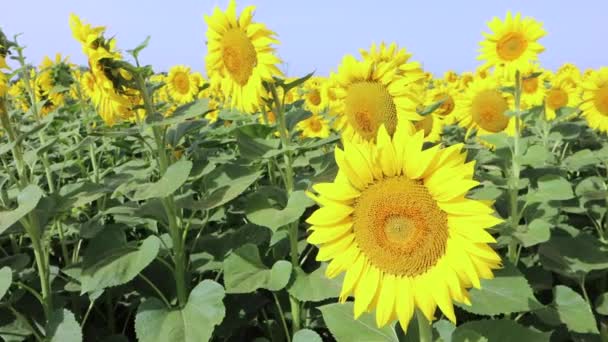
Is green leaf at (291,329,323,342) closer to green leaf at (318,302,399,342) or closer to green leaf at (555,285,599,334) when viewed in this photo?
green leaf at (318,302,399,342)

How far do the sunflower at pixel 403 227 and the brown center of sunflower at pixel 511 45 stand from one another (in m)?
2.62

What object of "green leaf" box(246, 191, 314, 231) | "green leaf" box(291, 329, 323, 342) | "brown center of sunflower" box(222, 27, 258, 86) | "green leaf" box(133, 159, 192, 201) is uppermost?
"brown center of sunflower" box(222, 27, 258, 86)

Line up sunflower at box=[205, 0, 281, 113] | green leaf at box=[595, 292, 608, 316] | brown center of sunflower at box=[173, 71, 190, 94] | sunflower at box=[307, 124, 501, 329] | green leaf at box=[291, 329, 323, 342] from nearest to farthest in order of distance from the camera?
sunflower at box=[307, 124, 501, 329]
green leaf at box=[291, 329, 323, 342]
sunflower at box=[205, 0, 281, 113]
green leaf at box=[595, 292, 608, 316]
brown center of sunflower at box=[173, 71, 190, 94]

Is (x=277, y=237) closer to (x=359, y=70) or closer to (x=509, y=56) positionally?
(x=359, y=70)

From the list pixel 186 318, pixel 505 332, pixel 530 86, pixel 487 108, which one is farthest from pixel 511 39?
pixel 186 318

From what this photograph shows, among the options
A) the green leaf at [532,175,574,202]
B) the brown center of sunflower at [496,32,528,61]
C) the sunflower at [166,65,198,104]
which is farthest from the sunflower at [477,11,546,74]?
the sunflower at [166,65,198,104]

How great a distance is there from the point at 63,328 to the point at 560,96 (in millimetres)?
5475

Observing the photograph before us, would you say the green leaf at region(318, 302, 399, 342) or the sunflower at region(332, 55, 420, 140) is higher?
the sunflower at region(332, 55, 420, 140)

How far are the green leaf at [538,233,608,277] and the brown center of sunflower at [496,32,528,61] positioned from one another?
148 cm

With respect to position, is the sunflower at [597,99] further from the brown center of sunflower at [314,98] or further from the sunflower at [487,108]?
the brown center of sunflower at [314,98]

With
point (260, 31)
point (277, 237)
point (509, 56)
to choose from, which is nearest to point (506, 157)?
point (509, 56)

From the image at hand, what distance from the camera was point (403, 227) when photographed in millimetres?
1512

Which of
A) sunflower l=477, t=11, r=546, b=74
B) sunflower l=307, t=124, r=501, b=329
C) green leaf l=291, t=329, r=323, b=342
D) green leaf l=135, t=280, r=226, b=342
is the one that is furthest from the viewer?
sunflower l=477, t=11, r=546, b=74

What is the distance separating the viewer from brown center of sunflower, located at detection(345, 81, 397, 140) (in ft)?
8.48
